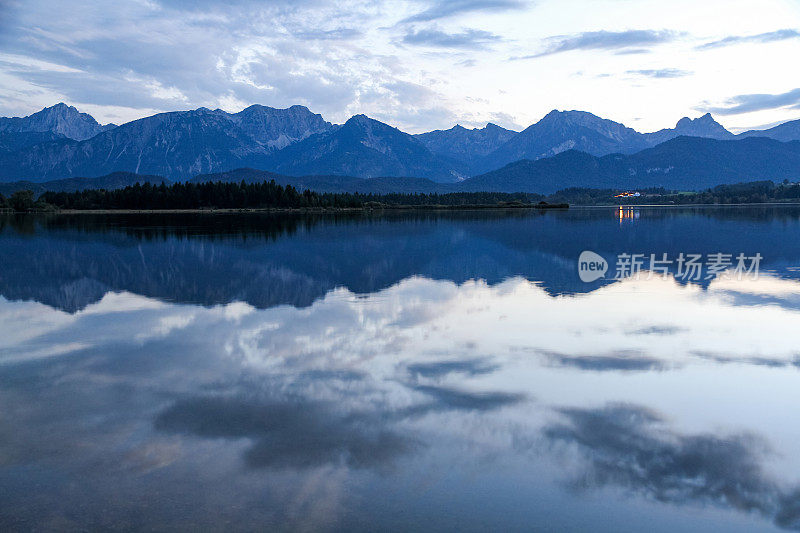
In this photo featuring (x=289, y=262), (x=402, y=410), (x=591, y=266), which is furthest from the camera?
(x=289, y=262)

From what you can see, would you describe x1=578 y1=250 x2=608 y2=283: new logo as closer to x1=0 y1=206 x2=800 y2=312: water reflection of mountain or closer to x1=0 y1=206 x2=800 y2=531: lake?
x1=0 y1=206 x2=800 y2=312: water reflection of mountain

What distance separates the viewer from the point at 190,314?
92.0ft

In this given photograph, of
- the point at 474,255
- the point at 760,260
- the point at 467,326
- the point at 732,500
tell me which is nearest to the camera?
the point at 732,500

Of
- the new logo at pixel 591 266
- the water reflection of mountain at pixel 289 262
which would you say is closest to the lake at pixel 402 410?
the water reflection of mountain at pixel 289 262

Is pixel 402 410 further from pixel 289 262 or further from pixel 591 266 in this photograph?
pixel 289 262

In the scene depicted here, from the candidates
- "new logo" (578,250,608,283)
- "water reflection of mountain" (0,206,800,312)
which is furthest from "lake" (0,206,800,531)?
"new logo" (578,250,608,283)

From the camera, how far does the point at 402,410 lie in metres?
14.7

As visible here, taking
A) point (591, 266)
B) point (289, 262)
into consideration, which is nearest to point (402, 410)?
point (591, 266)

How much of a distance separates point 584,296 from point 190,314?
20990 mm

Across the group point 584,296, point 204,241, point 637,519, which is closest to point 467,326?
point 584,296

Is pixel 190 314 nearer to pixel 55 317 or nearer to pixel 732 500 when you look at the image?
pixel 55 317

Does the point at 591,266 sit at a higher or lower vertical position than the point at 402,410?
higher

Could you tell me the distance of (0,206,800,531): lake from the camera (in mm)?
10266

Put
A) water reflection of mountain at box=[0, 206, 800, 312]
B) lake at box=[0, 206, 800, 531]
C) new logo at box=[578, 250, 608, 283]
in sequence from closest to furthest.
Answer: lake at box=[0, 206, 800, 531] < water reflection of mountain at box=[0, 206, 800, 312] < new logo at box=[578, 250, 608, 283]
